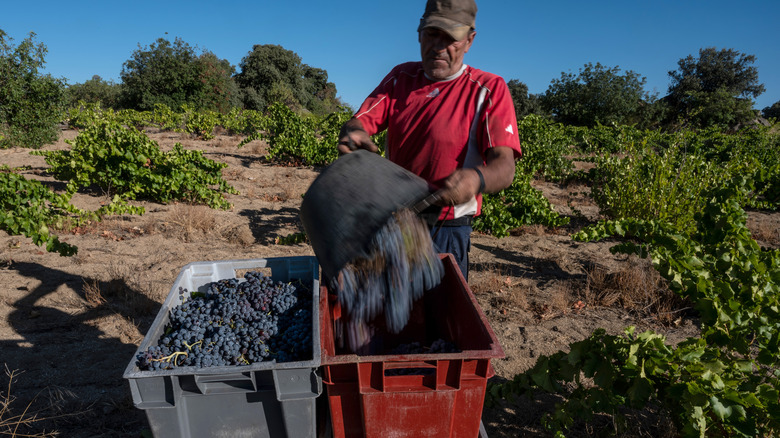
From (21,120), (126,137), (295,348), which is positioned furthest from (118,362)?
(21,120)

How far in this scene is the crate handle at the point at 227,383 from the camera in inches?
54.4

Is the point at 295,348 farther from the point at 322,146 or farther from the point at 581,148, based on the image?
the point at 581,148

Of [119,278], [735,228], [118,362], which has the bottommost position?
[118,362]

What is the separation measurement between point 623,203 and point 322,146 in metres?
7.66

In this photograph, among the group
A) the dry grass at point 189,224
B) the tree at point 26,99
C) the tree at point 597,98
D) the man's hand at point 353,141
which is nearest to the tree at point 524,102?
the tree at point 597,98

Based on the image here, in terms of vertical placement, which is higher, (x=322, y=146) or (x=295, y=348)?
(x=322, y=146)

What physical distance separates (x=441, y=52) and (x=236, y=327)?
162 centimetres

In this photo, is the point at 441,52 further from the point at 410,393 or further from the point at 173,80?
the point at 173,80

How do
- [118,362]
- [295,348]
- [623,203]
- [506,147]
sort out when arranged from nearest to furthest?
[295,348]
[506,147]
[118,362]
[623,203]

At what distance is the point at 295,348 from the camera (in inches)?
64.3

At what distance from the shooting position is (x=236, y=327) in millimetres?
1836

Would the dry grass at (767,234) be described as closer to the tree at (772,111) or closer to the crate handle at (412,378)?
the crate handle at (412,378)

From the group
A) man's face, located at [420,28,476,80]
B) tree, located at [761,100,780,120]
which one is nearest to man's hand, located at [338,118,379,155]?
man's face, located at [420,28,476,80]

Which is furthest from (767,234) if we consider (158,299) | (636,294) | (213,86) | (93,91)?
(93,91)
